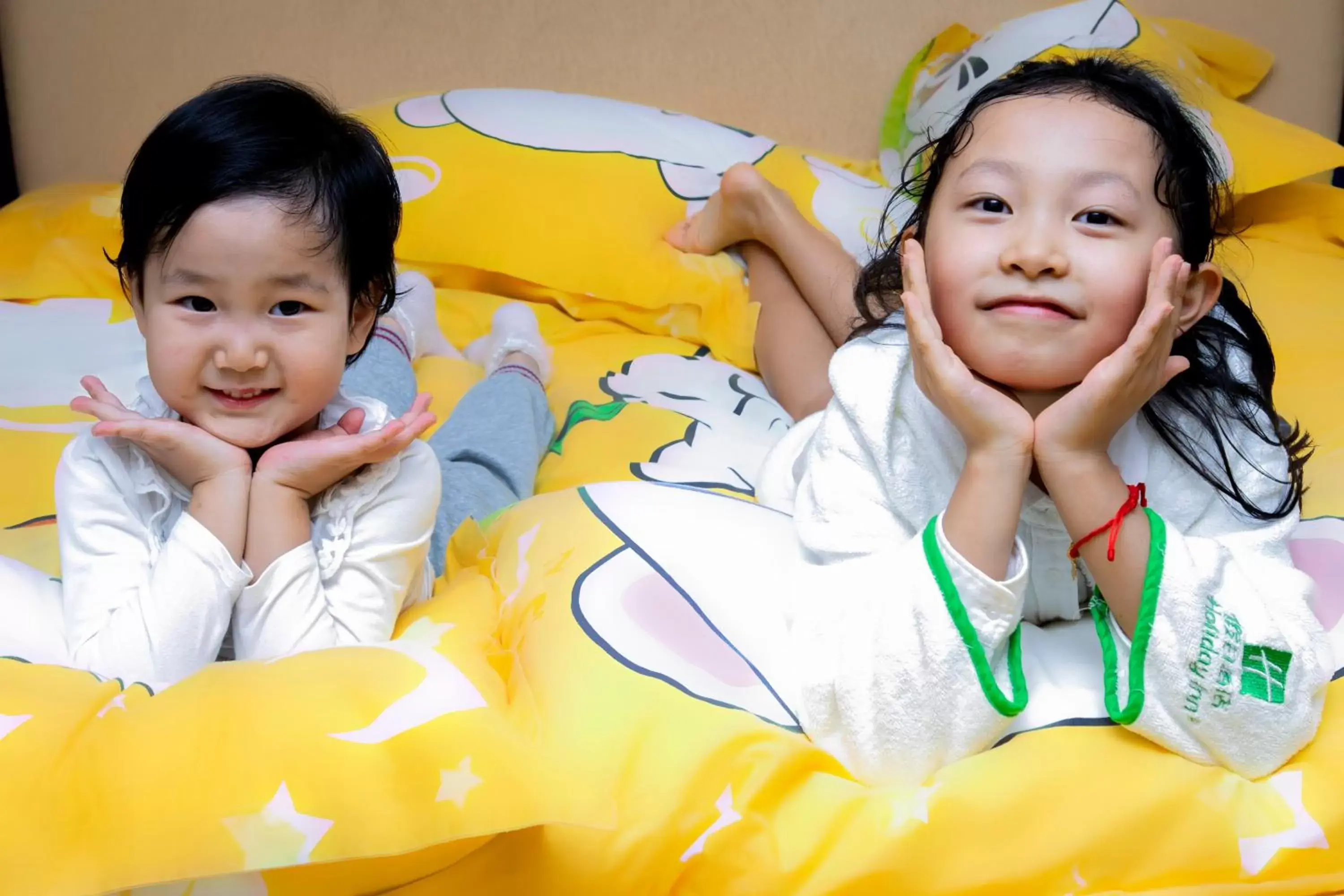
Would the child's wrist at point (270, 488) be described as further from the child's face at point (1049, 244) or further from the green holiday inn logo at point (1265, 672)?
the green holiday inn logo at point (1265, 672)

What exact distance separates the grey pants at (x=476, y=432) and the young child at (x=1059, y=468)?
0.37m

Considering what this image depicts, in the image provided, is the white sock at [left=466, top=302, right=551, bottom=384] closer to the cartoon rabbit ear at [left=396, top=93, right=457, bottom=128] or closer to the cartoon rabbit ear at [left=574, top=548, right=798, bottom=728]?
the cartoon rabbit ear at [left=396, top=93, right=457, bottom=128]

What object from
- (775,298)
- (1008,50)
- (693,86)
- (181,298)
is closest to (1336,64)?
(1008,50)

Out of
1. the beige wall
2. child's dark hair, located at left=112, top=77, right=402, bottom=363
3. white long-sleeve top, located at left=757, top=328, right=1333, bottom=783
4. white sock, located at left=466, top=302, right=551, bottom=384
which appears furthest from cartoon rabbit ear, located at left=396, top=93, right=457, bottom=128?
white long-sleeve top, located at left=757, top=328, right=1333, bottom=783

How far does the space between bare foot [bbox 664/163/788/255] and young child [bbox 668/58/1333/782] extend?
0.66 metres

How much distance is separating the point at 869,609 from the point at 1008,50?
1.47 m

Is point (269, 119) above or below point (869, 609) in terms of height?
above

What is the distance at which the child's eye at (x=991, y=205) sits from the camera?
0.94 meters

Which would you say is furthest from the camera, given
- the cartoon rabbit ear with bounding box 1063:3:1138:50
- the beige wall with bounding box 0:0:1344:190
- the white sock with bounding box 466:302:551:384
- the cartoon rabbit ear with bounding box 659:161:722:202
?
the beige wall with bounding box 0:0:1344:190

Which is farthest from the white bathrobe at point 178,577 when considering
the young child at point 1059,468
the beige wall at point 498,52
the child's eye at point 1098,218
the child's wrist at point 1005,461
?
the beige wall at point 498,52

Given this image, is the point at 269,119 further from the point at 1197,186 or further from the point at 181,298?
the point at 1197,186

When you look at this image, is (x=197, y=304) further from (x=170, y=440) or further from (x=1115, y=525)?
(x=1115, y=525)

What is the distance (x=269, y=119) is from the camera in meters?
0.95

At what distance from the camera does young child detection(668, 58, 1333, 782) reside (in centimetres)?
84
